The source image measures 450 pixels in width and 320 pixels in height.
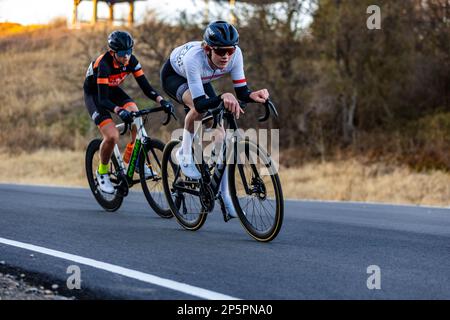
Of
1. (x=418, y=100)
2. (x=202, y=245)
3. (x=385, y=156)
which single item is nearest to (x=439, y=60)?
(x=418, y=100)

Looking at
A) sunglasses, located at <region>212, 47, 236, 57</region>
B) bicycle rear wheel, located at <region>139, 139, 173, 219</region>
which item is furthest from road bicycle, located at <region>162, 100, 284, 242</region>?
bicycle rear wheel, located at <region>139, 139, 173, 219</region>

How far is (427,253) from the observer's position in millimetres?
7199

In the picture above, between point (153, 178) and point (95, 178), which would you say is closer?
point (153, 178)

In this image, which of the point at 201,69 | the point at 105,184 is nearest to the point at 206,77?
Result: the point at 201,69

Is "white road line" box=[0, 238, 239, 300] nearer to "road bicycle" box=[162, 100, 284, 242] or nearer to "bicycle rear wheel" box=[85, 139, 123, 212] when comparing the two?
"road bicycle" box=[162, 100, 284, 242]

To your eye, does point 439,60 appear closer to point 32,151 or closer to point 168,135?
point 168,135

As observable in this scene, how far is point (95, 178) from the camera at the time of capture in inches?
417

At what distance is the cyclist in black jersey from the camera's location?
9234mm

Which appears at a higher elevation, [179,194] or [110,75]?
[110,75]

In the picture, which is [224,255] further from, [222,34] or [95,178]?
[95,178]

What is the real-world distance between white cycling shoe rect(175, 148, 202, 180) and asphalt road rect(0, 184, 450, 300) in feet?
1.82

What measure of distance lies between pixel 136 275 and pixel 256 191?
5.52 feet

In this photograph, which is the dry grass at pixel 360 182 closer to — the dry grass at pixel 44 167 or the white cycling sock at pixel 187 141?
the dry grass at pixel 44 167

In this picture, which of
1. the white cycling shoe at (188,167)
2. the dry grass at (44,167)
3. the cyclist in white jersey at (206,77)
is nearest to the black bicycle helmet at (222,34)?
the cyclist in white jersey at (206,77)
